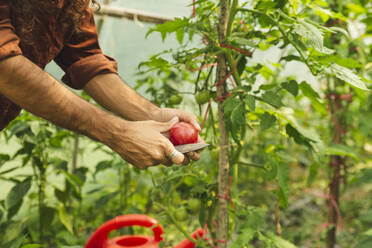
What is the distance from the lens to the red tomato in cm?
107

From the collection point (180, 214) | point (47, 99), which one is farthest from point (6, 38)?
point (180, 214)

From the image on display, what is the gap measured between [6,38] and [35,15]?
0.25 meters

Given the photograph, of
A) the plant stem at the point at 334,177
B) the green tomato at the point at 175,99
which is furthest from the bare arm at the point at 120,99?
the plant stem at the point at 334,177

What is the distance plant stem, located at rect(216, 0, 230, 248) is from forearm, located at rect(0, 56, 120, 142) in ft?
1.63

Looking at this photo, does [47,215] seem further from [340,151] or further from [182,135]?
[340,151]

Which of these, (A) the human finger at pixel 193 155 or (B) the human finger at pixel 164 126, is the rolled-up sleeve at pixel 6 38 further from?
(A) the human finger at pixel 193 155

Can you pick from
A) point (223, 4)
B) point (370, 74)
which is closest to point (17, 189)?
point (223, 4)

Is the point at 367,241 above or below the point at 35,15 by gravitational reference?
below

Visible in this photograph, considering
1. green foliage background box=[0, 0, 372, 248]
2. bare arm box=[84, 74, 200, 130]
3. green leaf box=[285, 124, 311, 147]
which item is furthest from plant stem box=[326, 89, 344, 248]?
bare arm box=[84, 74, 200, 130]

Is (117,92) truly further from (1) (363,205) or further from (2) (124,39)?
(1) (363,205)

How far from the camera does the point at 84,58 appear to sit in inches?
52.0

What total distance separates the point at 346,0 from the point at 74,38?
57.2 inches

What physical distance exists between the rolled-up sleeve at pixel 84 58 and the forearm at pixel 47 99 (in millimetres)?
392

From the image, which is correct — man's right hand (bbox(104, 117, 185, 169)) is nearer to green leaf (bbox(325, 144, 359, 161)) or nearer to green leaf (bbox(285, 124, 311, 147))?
green leaf (bbox(285, 124, 311, 147))
